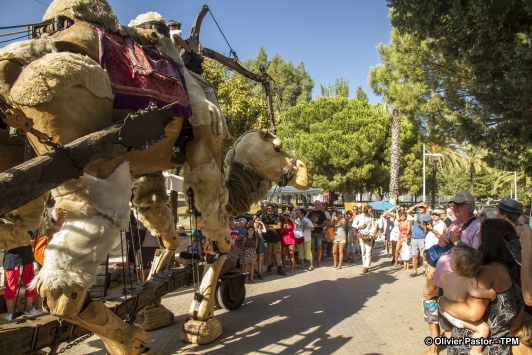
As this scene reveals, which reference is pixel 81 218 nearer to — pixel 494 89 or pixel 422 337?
pixel 422 337

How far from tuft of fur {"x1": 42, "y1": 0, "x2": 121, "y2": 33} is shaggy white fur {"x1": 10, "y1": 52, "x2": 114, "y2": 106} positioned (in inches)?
21.2

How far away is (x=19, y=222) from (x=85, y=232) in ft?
3.51

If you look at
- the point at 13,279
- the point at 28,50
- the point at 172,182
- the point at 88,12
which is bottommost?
the point at 13,279

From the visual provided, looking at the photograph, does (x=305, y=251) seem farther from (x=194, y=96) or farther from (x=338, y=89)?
(x=338, y=89)

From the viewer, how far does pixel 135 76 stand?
3.16 metres

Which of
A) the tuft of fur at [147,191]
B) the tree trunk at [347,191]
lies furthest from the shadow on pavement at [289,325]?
the tree trunk at [347,191]

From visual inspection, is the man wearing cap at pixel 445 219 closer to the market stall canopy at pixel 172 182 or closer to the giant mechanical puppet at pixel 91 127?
the giant mechanical puppet at pixel 91 127

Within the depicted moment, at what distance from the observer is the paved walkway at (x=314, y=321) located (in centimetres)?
Result: 479

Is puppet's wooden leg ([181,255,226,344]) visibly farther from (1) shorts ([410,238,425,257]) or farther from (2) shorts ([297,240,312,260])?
(1) shorts ([410,238,425,257])

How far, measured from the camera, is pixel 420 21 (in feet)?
23.8

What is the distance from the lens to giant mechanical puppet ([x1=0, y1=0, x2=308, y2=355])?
2.58 metres

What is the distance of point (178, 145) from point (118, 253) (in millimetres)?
7243

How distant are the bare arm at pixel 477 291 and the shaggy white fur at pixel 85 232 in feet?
8.70

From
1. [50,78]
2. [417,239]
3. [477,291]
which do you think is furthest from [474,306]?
[417,239]
